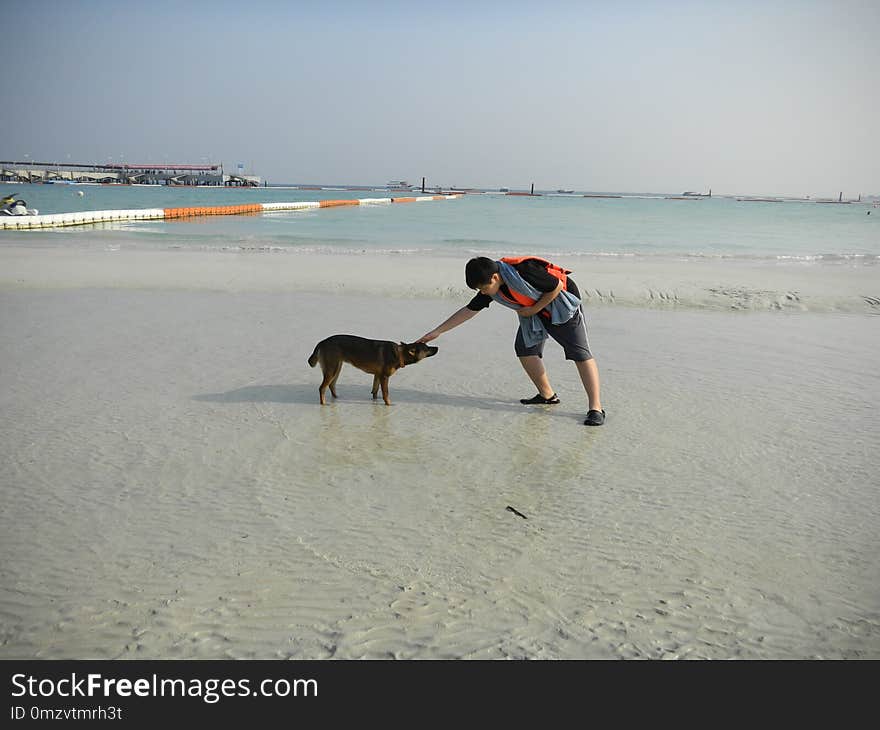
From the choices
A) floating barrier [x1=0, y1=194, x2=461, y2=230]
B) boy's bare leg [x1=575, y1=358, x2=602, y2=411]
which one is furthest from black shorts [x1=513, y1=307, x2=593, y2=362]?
floating barrier [x1=0, y1=194, x2=461, y2=230]

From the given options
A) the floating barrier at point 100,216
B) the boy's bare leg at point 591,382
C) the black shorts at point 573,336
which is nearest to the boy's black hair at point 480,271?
the black shorts at point 573,336

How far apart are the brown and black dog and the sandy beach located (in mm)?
320

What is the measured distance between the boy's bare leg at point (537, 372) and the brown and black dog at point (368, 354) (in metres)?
0.74

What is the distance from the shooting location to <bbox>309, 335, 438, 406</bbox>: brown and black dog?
5.25m

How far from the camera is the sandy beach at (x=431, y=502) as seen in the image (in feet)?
8.54

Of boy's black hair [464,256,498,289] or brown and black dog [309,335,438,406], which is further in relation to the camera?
brown and black dog [309,335,438,406]

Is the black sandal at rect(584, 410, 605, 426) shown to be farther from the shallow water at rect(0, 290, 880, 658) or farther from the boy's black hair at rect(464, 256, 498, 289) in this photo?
the boy's black hair at rect(464, 256, 498, 289)

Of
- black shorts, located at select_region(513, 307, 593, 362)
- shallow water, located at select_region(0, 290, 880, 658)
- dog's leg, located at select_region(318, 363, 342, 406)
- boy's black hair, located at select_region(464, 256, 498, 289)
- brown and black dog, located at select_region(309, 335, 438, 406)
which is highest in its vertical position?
boy's black hair, located at select_region(464, 256, 498, 289)

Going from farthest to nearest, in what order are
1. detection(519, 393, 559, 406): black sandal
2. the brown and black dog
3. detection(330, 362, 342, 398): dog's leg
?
detection(519, 393, 559, 406): black sandal < detection(330, 362, 342, 398): dog's leg < the brown and black dog

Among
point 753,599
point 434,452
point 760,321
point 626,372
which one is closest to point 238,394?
point 434,452

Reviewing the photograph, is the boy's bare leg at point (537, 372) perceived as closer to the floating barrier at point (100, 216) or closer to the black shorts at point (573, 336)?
the black shorts at point (573, 336)

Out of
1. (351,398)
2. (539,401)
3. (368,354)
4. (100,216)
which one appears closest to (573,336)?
(539,401)
